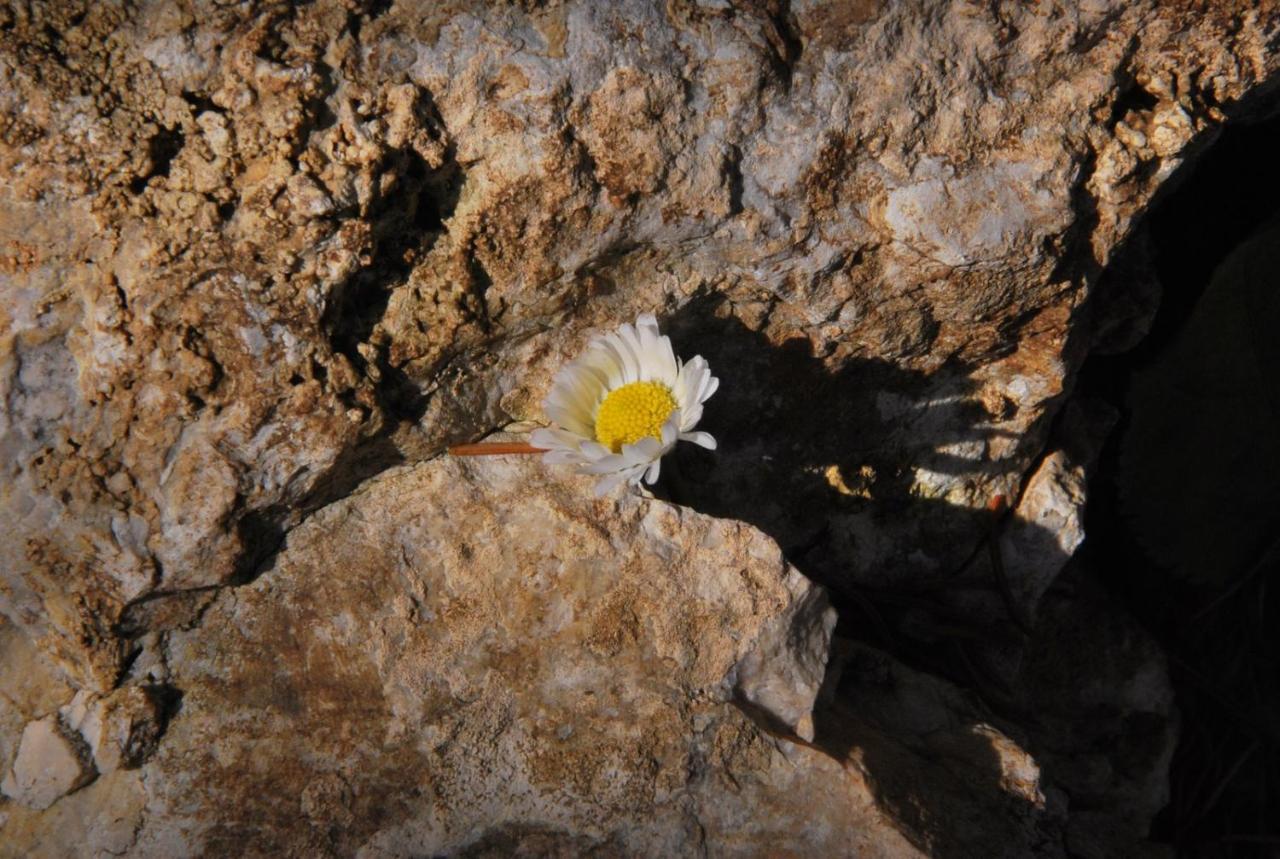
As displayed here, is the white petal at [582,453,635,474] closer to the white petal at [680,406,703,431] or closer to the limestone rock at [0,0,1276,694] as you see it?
the white petal at [680,406,703,431]

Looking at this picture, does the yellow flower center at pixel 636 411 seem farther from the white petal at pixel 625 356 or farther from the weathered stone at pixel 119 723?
the weathered stone at pixel 119 723

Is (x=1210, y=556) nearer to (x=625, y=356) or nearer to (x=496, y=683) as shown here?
(x=625, y=356)

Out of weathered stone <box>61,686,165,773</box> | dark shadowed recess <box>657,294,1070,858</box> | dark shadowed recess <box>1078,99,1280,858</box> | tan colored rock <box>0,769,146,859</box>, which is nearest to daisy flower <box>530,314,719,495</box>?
dark shadowed recess <box>657,294,1070,858</box>

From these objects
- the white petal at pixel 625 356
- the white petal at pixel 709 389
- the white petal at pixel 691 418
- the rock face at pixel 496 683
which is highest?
the white petal at pixel 625 356

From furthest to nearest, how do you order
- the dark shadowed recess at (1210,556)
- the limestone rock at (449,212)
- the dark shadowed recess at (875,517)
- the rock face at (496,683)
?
the dark shadowed recess at (1210,556) < the dark shadowed recess at (875,517) < the rock face at (496,683) < the limestone rock at (449,212)

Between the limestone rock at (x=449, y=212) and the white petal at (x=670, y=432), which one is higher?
the limestone rock at (x=449, y=212)

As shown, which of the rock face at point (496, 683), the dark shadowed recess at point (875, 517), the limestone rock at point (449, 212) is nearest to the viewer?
the limestone rock at point (449, 212)

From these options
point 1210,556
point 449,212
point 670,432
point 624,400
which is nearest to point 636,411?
point 624,400

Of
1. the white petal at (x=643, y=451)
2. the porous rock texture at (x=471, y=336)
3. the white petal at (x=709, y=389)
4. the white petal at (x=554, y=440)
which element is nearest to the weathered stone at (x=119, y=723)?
the porous rock texture at (x=471, y=336)

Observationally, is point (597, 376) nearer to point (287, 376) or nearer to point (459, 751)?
point (287, 376)
